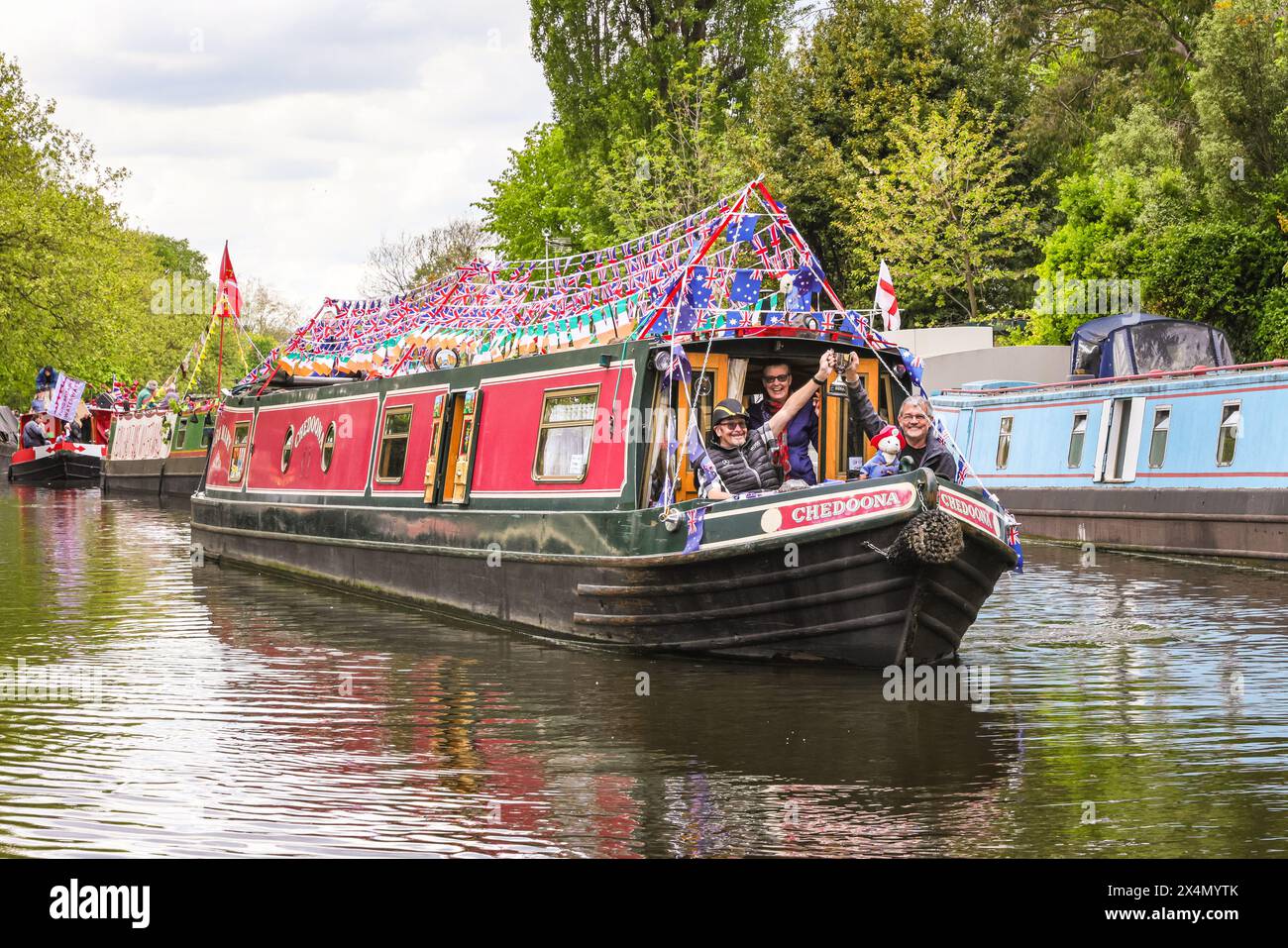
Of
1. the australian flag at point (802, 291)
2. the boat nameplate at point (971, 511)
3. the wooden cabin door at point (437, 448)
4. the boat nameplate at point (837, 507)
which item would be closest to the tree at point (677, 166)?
the wooden cabin door at point (437, 448)

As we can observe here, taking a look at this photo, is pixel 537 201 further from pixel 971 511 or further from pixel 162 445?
pixel 971 511

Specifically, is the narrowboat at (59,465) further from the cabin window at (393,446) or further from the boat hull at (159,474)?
the cabin window at (393,446)

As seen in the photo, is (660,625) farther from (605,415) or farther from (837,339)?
(837,339)

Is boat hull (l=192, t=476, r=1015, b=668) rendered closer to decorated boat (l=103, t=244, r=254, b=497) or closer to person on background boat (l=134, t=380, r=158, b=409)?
decorated boat (l=103, t=244, r=254, b=497)

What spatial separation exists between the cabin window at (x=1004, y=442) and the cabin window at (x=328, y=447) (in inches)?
461

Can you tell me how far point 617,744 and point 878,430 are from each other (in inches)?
154

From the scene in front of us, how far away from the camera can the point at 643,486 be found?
11.7 m

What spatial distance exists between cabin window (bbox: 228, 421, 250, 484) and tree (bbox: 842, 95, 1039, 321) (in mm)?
20424

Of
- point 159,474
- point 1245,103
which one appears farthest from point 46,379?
point 1245,103

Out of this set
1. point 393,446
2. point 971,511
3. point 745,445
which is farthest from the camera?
point 393,446

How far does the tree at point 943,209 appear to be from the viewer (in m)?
37.2

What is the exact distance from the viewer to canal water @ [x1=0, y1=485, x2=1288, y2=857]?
704 cm
